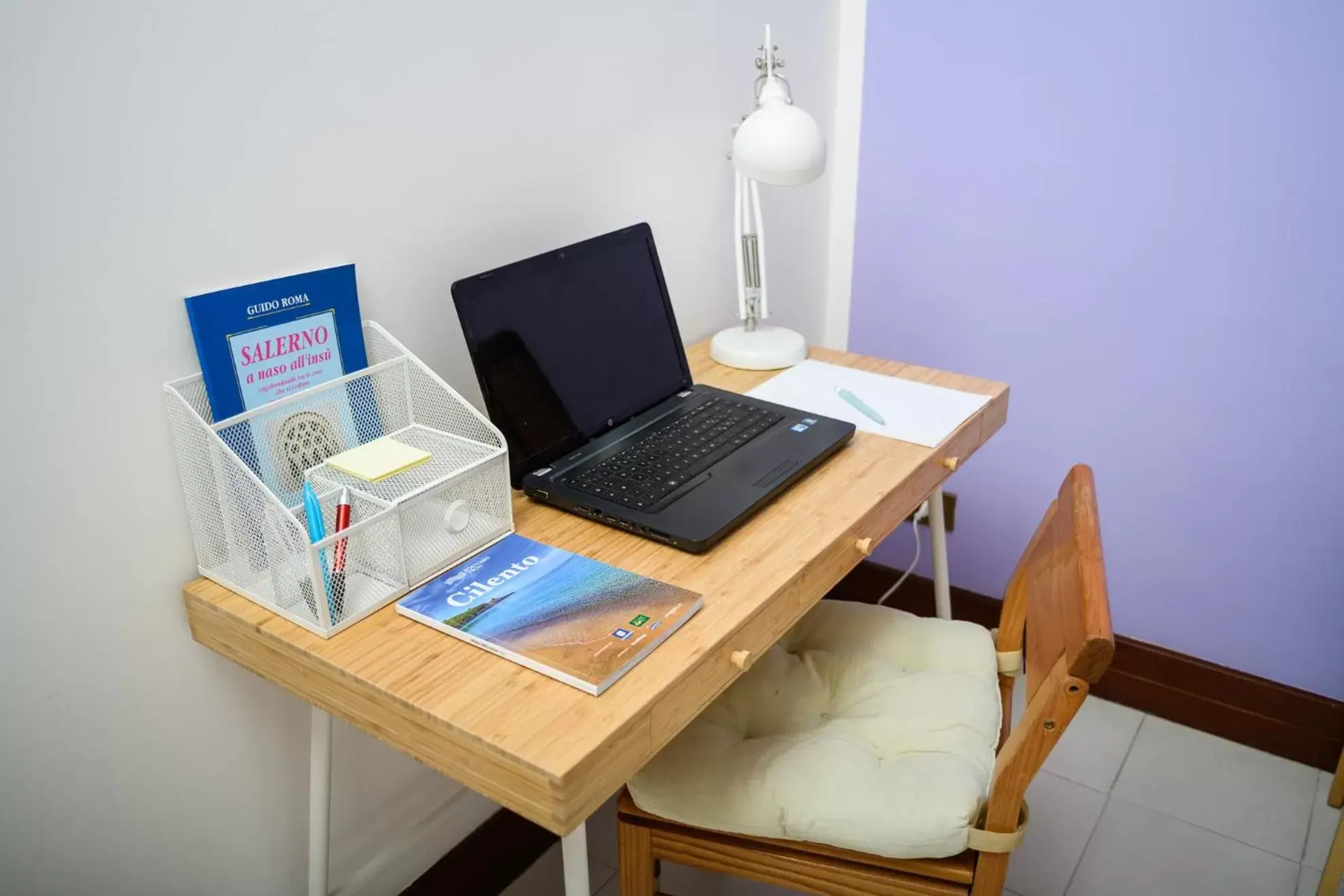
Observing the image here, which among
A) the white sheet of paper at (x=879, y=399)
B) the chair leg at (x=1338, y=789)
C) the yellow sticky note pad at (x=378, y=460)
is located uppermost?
the yellow sticky note pad at (x=378, y=460)

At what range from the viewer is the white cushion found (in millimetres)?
1054

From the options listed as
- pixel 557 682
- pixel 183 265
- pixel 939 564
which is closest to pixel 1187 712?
pixel 939 564

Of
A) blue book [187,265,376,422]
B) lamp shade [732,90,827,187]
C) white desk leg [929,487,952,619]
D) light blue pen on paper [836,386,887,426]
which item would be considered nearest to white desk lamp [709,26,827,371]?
lamp shade [732,90,827,187]

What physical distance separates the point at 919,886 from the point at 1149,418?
107cm

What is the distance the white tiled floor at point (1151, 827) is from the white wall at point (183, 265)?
51 cm

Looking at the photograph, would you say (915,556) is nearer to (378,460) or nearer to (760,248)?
(760,248)

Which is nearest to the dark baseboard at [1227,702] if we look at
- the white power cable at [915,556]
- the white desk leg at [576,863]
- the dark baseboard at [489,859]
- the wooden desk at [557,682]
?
the white power cable at [915,556]

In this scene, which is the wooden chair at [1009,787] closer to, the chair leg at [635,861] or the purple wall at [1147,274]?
the chair leg at [635,861]

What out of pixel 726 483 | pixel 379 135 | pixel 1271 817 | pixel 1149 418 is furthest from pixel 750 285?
pixel 1271 817

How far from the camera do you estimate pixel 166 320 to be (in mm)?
984

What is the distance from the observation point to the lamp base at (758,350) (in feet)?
5.15

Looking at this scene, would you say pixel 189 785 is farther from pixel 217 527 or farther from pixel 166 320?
pixel 166 320

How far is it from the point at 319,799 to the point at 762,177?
0.94 meters

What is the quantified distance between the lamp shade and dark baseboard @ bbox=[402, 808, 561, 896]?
0.98 metres
